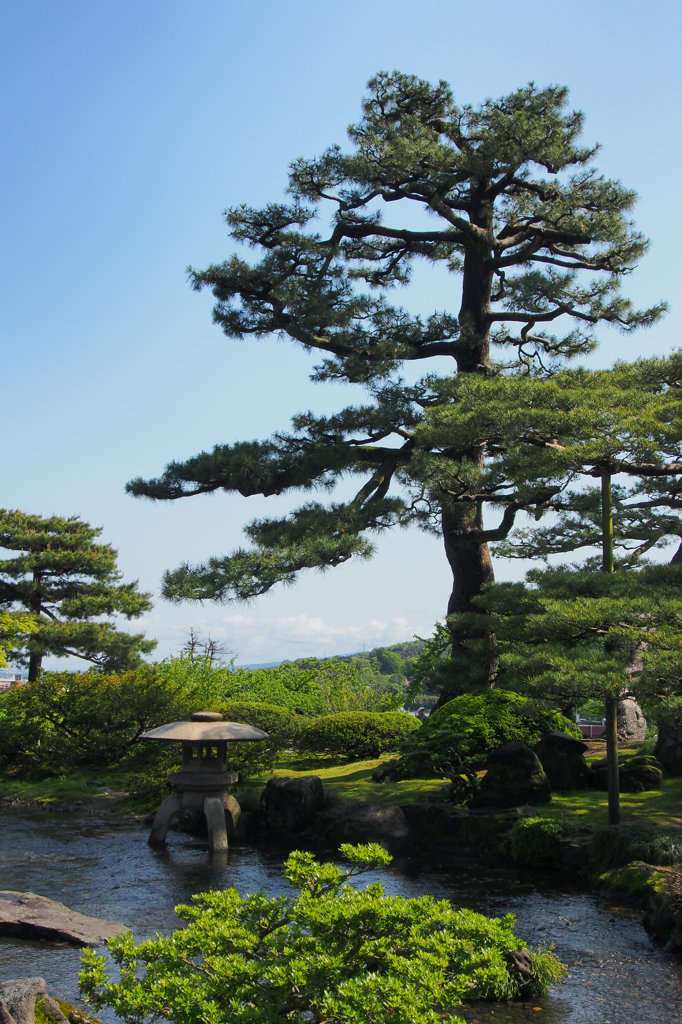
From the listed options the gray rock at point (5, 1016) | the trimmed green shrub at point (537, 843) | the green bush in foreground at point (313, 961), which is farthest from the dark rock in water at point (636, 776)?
the gray rock at point (5, 1016)

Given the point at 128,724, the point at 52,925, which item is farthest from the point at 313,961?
the point at 128,724

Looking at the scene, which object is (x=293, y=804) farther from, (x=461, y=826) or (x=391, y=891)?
(x=391, y=891)

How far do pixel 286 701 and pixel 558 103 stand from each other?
13.3 meters

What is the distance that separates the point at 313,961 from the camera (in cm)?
313

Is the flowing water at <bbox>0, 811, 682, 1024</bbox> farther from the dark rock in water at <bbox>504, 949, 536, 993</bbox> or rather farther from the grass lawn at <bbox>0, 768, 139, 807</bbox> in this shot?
the grass lawn at <bbox>0, 768, 139, 807</bbox>

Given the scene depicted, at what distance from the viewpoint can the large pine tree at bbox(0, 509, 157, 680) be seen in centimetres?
1914

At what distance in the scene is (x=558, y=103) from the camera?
13.0 metres

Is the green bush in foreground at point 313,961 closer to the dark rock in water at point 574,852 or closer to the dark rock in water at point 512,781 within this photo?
the dark rock in water at point 574,852

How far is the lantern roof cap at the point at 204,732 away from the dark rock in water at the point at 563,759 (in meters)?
3.71

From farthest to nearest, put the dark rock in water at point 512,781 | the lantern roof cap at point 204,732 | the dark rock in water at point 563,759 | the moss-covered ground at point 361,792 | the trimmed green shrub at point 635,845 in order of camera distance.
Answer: the dark rock in water at point 563,759
the lantern roof cap at point 204,732
the dark rock in water at point 512,781
the moss-covered ground at point 361,792
the trimmed green shrub at point 635,845

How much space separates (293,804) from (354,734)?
4211 millimetres

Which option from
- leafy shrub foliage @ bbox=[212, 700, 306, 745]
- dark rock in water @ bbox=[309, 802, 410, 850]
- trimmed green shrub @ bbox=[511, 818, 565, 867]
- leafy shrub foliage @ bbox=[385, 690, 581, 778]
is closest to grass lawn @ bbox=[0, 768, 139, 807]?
leafy shrub foliage @ bbox=[212, 700, 306, 745]

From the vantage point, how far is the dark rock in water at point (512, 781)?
9.15m

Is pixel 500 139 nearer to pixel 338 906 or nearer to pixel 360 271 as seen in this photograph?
pixel 360 271
